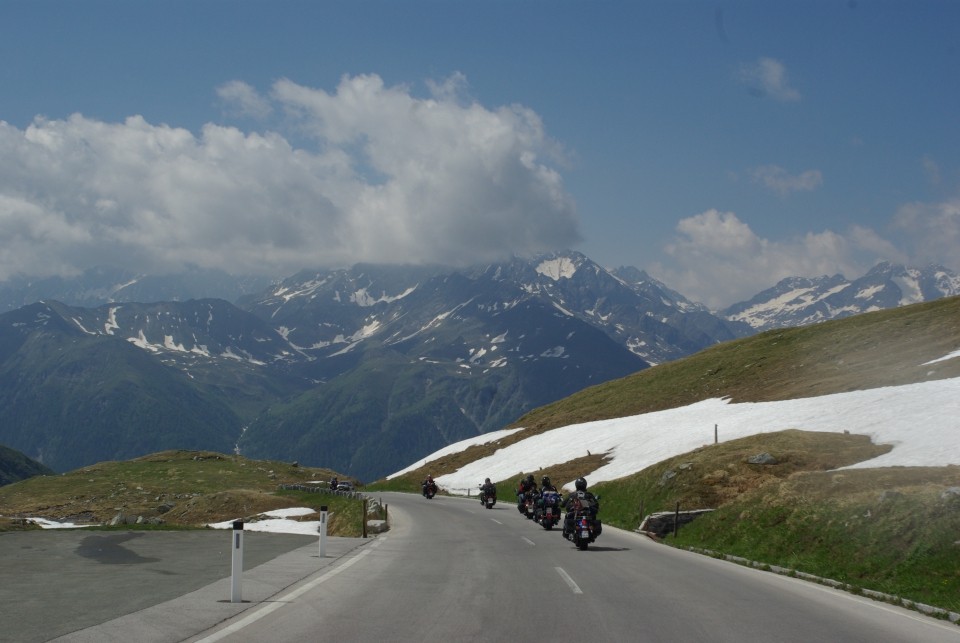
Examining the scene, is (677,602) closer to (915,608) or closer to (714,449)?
(915,608)

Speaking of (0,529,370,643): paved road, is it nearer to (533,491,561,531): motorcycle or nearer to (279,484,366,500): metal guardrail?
(533,491,561,531): motorcycle

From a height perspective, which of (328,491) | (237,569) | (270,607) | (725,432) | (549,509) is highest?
(725,432)

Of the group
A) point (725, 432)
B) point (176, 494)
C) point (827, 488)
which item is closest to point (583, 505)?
point (827, 488)

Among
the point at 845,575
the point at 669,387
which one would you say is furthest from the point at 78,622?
the point at 669,387

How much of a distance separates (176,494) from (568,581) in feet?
198

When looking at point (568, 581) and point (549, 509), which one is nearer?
point (568, 581)

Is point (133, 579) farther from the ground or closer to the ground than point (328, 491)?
closer to the ground

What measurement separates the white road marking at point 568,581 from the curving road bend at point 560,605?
2.3 inches

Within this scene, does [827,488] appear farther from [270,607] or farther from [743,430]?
[743,430]

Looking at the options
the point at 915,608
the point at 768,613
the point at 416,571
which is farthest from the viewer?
the point at 416,571

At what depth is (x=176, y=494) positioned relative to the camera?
6888cm

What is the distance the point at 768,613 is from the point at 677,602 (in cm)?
154

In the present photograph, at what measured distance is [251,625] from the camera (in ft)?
36.6

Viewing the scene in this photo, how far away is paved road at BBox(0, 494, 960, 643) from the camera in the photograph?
11.1 m
